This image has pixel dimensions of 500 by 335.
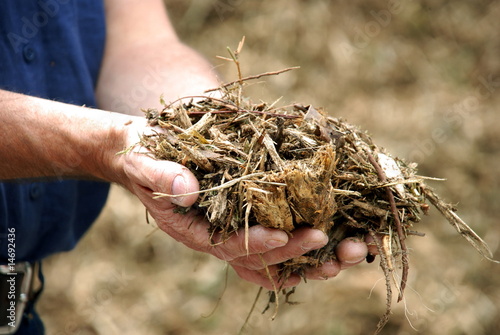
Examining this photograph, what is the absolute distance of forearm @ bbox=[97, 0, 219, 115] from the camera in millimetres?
1722

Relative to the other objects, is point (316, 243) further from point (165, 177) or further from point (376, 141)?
point (376, 141)

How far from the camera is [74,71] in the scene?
1.68 metres

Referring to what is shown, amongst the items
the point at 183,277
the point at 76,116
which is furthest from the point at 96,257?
the point at 76,116

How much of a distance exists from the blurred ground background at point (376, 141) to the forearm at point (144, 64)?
0.63 ft

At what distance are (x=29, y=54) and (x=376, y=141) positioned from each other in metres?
2.53

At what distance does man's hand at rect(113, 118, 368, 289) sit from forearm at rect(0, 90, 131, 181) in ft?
0.21

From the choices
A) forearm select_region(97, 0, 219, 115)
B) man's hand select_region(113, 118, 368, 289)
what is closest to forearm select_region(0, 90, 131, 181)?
man's hand select_region(113, 118, 368, 289)

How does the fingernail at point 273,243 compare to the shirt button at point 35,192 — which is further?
the shirt button at point 35,192

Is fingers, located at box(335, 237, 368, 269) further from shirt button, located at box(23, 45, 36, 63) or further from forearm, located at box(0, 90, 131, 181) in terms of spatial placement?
shirt button, located at box(23, 45, 36, 63)

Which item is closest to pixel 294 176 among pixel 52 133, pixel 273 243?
pixel 273 243

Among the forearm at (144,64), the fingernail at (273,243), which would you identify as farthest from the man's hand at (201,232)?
the forearm at (144,64)

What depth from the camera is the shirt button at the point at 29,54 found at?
156cm

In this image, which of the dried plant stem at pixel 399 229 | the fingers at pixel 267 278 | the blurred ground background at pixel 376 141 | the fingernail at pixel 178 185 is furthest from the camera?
the blurred ground background at pixel 376 141

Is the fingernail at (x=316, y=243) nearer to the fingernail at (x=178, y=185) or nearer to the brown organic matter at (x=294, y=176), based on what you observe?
the brown organic matter at (x=294, y=176)
